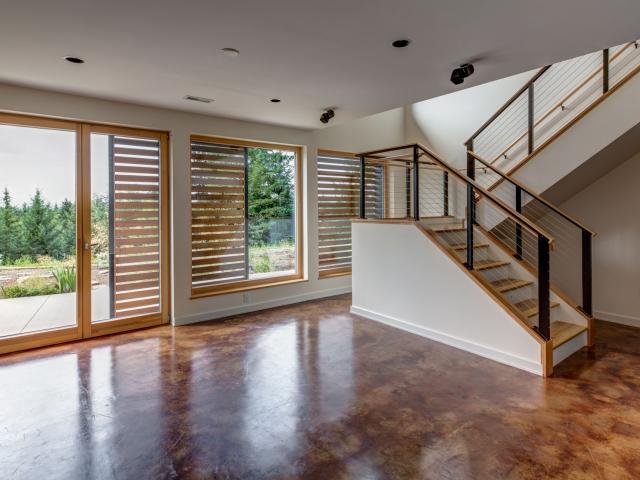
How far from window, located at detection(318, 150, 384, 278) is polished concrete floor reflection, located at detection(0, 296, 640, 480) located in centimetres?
236

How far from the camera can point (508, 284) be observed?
13.7 ft

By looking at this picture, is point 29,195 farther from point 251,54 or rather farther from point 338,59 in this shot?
point 338,59

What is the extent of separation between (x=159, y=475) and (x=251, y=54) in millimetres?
2756

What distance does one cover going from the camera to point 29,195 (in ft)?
12.8

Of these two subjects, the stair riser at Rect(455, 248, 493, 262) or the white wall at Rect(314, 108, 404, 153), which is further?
the white wall at Rect(314, 108, 404, 153)

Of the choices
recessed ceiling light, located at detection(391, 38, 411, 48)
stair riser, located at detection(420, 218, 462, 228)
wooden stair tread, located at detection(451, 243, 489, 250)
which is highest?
recessed ceiling light, located at detection(391, 38, 411, 48)

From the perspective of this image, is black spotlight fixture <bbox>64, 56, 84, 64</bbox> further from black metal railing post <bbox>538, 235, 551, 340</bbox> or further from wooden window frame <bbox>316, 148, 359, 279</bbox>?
black metal railing post <bbox>538, 235, 551, 340</bbox>

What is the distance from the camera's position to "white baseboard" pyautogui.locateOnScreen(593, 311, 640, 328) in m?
4.59

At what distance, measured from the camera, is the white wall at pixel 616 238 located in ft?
15.0

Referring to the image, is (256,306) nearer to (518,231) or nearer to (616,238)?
(518,231)

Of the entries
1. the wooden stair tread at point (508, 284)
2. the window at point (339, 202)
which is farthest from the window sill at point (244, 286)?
the wooden stair tread at point (508, 284)

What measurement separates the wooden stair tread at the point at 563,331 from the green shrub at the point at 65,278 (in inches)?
185

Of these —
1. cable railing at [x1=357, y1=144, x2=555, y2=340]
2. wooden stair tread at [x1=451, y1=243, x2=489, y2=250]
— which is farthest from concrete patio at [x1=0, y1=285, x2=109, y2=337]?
wooden stair tread at [x1=451, y1=243, x2=489, y2=250]

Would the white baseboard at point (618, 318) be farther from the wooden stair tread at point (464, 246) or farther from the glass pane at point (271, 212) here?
the glass pane at point (271, 212)
